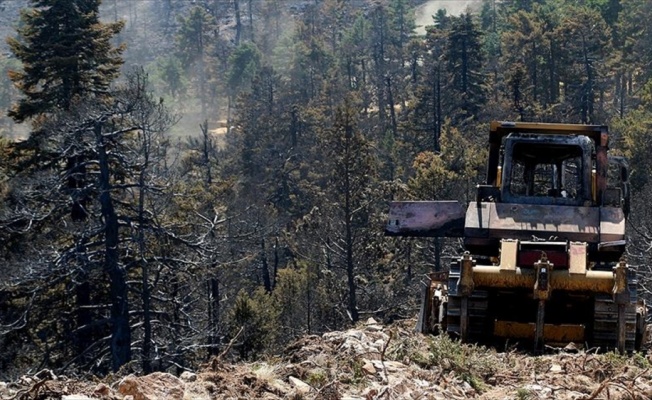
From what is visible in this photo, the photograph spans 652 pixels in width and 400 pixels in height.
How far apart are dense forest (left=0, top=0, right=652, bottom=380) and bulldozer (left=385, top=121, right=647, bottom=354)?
483cm

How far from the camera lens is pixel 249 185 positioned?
181ft

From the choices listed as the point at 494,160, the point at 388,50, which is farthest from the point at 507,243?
the point at 388,50

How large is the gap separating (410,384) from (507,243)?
3201 millimetres

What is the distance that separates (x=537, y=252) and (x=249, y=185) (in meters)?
46.1

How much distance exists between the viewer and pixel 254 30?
131500mm

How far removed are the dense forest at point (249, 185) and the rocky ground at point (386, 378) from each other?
20.7 feet

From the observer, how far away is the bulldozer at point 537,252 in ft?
31.0

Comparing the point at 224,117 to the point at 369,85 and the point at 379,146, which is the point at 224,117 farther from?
the point at 379,146

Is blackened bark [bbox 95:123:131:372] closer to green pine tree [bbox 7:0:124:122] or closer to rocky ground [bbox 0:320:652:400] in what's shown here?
green pine tree [bbox 7:0:124:122]

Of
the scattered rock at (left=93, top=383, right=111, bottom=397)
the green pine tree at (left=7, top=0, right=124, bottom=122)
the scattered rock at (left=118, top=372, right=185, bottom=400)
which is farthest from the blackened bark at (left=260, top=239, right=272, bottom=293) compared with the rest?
the scattered rock at (left=93, top=383, right=111, bottom=397)

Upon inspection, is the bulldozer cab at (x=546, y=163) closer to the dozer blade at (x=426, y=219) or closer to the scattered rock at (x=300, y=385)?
the dozer blade at (x=426, y=219)

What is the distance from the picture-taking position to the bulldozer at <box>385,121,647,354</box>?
9.46 metres

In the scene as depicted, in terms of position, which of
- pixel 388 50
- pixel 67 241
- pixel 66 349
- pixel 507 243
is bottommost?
pixel 66 349

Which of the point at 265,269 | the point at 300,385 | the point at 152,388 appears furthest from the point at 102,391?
the point at 265,269
